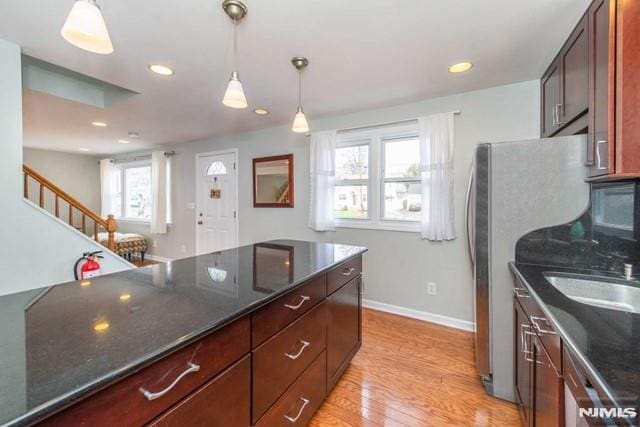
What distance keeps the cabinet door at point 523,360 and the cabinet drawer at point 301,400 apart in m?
1.06

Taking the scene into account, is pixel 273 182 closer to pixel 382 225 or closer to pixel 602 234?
pixel 382 225

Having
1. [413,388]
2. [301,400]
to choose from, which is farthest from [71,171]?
[413,388]

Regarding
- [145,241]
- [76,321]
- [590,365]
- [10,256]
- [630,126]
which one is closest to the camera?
[590,365]

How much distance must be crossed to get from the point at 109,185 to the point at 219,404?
7.10 metres

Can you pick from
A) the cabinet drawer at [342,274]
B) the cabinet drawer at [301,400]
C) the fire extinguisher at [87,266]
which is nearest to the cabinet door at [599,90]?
the cabinet drawer at [342,274]

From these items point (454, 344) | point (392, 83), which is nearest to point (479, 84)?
point (392, 83)

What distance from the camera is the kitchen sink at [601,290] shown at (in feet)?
4.40

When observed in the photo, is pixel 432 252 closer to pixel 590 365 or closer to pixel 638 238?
pixel 638 238

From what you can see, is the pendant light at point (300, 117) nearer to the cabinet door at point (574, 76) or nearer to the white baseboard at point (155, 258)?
the cabinet door at point (574, 76)

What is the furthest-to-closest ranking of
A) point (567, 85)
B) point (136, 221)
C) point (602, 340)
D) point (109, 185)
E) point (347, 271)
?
point (109, 185), point (136, 221), point (347, 271), point (567, 85), point (602, 340)

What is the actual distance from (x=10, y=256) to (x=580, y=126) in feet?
12.7

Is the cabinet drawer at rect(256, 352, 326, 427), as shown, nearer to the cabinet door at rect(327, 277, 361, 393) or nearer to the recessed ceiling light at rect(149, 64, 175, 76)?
the cabinet door at rect(327, 277, 361, 393)

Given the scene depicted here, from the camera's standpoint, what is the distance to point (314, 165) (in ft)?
11.5

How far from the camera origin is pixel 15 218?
75.9 inches
